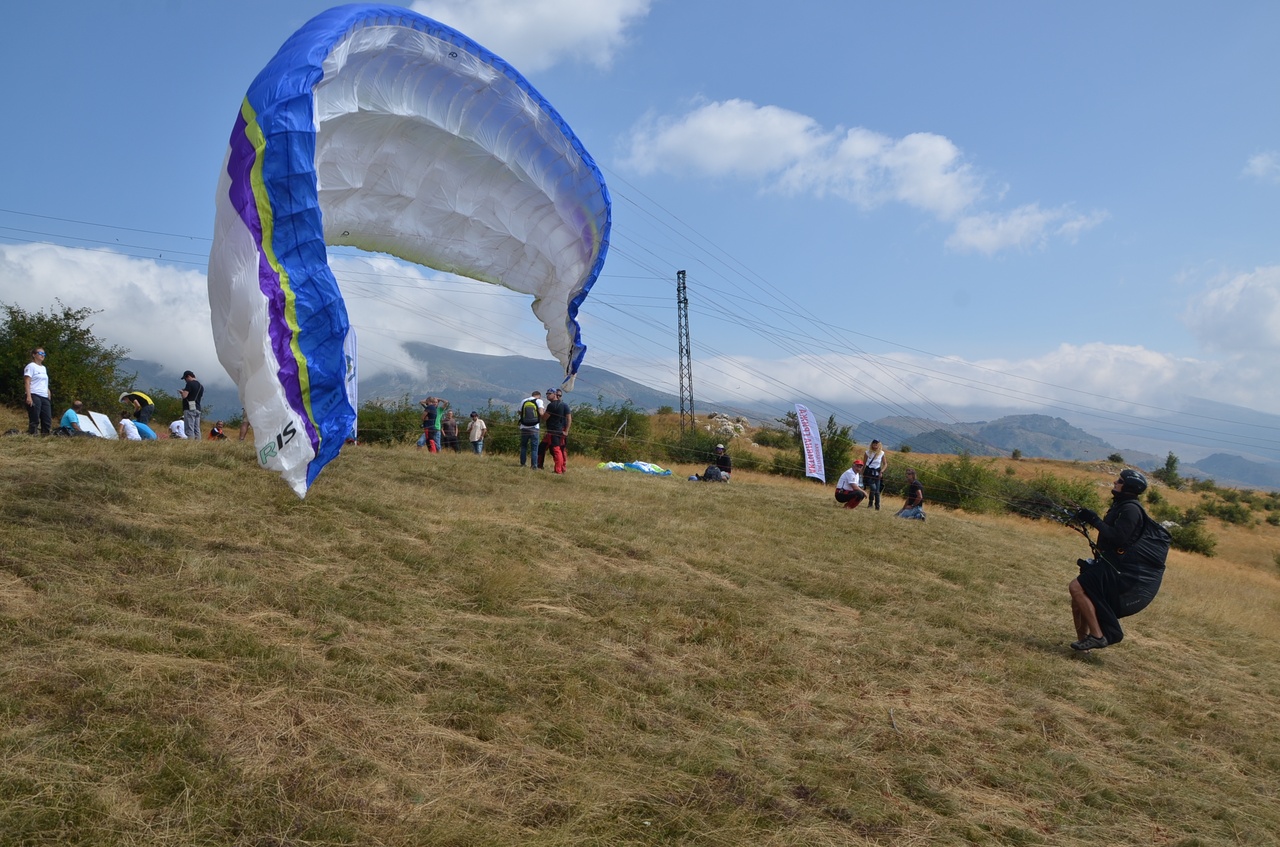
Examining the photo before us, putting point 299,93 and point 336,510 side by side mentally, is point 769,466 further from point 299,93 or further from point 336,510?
point 299,93

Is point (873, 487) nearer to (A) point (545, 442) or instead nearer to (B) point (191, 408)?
(A) point (545, 442)

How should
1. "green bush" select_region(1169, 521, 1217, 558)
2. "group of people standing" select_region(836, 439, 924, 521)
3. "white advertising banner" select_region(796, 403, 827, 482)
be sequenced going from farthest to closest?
"green bush" select_region(1169, 521, 1217, 558)
"white advertising banner" select_region(796, 403, 827, 482)
"group of people standing" select_region(836, 439, 924, 521)

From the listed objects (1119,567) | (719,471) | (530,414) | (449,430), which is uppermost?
(530,414)

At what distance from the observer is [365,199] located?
8398 millimetres

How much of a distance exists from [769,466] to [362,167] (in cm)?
2835

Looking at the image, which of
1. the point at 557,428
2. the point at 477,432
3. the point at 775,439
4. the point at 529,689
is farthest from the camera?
the point at 775,439

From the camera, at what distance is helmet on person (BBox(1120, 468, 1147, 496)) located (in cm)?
736

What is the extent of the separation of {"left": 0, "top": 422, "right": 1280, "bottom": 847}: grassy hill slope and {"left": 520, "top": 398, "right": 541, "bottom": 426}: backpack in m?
4.56

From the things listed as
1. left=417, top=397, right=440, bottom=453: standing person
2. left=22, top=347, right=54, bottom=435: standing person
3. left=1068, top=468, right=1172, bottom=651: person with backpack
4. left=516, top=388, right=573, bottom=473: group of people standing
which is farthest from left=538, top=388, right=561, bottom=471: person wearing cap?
left=1068, top=468, right=1172, bottom=651: person with backpack

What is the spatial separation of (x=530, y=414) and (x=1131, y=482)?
9171 mm

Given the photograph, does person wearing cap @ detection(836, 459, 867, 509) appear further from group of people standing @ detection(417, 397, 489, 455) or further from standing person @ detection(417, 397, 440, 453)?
standing person @ detection(417, 397, 440, 453)

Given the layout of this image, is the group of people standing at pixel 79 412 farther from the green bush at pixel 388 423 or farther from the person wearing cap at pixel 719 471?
the green bush at pixel 388 423

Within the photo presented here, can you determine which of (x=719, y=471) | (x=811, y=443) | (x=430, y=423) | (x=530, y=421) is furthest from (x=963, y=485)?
(x=530, y=421)

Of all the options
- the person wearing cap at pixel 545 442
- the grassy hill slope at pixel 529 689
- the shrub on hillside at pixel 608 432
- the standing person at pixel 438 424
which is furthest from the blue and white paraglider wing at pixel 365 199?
the shrub on hillside at pixel 608 432
